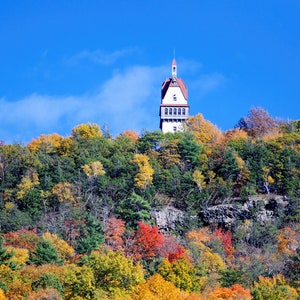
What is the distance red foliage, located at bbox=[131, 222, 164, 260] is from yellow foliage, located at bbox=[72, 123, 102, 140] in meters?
18.4

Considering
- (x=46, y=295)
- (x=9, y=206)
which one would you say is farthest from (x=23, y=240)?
(x=46, y=295)

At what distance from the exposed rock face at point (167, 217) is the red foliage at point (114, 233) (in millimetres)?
3986

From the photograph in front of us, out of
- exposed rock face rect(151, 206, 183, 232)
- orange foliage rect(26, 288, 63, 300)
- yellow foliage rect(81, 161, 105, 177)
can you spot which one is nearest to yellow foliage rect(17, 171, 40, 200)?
yellow foliage rect(81, 161, 105, 177)

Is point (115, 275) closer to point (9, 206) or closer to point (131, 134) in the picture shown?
point (9, 206)

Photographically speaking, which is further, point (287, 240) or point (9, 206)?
point (9, 206)

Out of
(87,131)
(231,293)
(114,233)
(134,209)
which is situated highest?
(87,131)

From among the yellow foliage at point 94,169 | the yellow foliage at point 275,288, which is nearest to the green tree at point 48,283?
the yellow foliage at point 275,288

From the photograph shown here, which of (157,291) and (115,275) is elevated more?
(115,275)

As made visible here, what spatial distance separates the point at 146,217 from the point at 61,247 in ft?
32.4

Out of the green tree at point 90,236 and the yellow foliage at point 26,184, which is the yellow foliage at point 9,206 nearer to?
the yellow foliage at point 26,184

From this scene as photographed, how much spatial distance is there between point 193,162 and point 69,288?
1195 inches

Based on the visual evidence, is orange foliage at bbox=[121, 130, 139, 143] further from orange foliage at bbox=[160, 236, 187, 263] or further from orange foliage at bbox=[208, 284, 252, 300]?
orange foliage at bbox=[208, 284, 252, 300]

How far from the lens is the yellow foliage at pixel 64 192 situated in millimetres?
73375

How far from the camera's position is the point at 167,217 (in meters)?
72.9
